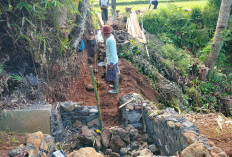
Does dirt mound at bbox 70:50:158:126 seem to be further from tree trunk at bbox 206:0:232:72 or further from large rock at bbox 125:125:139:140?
tree trunk at bbox 206:0:232:72

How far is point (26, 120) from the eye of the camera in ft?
13.1

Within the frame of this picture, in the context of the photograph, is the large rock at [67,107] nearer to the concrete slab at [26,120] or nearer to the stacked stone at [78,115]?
the stacked stone at [78,115]

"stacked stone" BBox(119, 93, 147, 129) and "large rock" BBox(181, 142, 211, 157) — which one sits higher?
"large rock" BBox(181, 142, 211, 157)

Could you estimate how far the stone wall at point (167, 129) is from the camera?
2.61m

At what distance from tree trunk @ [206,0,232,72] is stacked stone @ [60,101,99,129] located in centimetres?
593

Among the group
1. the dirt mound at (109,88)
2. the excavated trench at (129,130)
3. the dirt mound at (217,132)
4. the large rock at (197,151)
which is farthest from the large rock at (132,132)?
the large rock at (197,151)

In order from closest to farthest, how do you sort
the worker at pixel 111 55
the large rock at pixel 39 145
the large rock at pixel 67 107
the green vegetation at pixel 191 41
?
the large rock at pixel 39 145 < the large rock at pixel 67 107 < the worker at pixel 111 55 < the green vegetation at pixel 191 41

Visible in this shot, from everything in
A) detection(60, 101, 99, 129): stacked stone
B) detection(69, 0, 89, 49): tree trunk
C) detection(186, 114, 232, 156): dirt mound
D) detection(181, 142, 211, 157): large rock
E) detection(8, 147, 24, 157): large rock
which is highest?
detection(69, 0, 89, 49): tree trunk

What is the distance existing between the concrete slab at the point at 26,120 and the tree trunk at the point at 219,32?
6.82m

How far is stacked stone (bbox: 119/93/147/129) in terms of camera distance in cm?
449

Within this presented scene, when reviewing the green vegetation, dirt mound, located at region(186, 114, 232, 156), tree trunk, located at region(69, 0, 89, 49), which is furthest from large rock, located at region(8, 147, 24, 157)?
the green vegetation

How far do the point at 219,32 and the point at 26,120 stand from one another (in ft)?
23.7

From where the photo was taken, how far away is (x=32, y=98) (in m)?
4.37

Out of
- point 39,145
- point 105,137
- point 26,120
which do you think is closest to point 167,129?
point 105,137
